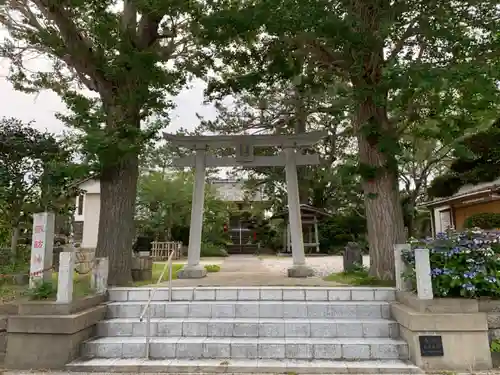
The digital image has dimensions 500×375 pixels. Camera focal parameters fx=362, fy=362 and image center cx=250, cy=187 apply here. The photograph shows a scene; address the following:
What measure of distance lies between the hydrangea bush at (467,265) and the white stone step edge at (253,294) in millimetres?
1082

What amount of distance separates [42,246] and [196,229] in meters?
3.92

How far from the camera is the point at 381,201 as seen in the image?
6.95 m

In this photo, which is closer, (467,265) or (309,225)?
(467,265)

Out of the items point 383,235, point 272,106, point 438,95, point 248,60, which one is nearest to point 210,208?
point 272,106

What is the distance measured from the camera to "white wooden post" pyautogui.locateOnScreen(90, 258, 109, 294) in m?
5.52

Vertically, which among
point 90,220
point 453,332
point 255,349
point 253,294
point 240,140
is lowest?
point 255,349

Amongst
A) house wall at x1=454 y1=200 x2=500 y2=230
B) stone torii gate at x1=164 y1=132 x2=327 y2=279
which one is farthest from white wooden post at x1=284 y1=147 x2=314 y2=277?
house wall at x1=454 y1=200 x2=500 y2=230

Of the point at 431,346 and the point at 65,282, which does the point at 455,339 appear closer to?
the point at 431,346

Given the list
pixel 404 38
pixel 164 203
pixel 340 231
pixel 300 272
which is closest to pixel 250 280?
pixel 300 272

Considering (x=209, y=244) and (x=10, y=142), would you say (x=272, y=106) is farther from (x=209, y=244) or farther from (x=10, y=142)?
(x=10, y=142)

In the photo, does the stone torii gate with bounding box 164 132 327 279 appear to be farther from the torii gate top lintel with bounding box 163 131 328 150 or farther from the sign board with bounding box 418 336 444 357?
the sign board with bounding box 418 336 444 357

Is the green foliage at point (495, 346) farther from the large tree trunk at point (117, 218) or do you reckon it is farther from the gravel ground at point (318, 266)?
the large tree trunk at point (117, 218)

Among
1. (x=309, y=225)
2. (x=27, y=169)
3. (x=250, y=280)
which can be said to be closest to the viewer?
(x=27, y=169)

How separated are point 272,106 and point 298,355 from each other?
12.0 m
